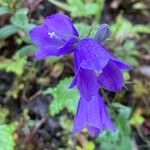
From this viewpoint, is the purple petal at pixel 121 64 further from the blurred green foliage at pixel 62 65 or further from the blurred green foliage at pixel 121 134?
the blurred green foliage at pixel 121 134

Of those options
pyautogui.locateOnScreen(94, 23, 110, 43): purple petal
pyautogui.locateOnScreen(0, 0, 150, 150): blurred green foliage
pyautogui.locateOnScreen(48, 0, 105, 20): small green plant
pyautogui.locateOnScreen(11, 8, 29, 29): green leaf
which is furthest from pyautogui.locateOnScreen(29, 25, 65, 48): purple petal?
pyautogui.locateOnScreen(48, 0, 105, 20): small green plant

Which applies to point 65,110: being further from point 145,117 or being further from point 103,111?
point 103,111

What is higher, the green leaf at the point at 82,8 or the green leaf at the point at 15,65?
the green leaf at the point at 82,8

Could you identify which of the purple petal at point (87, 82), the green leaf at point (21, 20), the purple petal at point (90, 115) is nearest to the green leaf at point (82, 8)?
the green leaf at point (21, 20)

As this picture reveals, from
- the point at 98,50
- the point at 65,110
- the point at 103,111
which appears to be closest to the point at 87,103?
the point at 103,111

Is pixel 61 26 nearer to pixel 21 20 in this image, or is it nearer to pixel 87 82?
pixel 87 82

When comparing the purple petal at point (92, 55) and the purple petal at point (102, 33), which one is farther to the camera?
the purple petal at point (102, 33)
